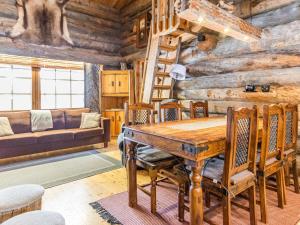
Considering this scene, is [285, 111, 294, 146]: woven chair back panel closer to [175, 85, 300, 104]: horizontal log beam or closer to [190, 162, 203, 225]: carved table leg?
[175, 85, 300, 104]: horizontal log beam

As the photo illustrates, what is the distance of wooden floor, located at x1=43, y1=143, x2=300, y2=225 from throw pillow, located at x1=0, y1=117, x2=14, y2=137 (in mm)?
1900

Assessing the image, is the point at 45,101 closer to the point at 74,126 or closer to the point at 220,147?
the point at 74,126

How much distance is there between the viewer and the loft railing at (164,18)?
139 inches

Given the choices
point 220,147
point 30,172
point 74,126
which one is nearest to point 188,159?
point 220,147

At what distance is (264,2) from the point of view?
10.2 feet

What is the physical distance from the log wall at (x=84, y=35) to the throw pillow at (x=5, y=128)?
5.08 feet

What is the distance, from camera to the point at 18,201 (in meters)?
1.63

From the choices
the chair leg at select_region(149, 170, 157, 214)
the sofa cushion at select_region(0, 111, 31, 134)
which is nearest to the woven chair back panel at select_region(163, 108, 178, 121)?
the chair leg at select_region(149, 170, 157, 214)

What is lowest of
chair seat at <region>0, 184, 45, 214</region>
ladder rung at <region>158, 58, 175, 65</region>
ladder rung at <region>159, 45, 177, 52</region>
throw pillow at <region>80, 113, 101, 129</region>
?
chair seat at <region>0, 184, 45, 214</region>

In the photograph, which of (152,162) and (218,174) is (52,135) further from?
(218,174)

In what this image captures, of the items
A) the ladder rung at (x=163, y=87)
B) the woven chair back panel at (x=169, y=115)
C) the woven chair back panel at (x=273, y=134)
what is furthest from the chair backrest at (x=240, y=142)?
the ladder rung at (x=163, y=87)

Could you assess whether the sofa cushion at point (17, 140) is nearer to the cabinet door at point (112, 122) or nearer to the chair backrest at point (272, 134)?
the cabinet door at point (112, 122)

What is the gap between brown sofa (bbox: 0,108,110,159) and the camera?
3.77 m

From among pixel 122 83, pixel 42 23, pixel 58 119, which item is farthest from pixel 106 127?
pixel 42 23
